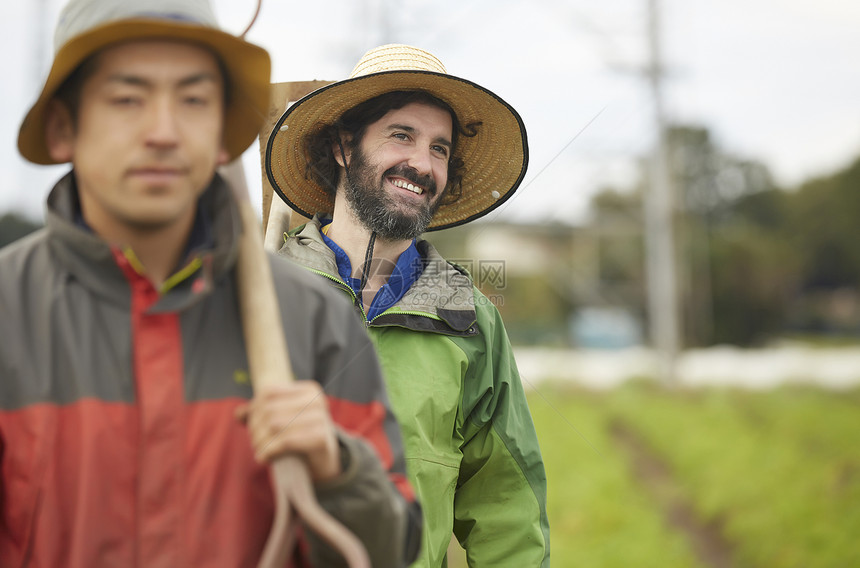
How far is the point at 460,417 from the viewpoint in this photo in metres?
2.26

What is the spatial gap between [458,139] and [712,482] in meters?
6.75

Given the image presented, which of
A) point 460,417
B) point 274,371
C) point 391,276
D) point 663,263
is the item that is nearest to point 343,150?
point 391,276

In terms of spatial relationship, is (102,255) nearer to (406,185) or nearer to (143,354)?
(143,354)


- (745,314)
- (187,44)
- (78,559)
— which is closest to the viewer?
(78,559)

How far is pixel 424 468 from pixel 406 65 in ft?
3.72

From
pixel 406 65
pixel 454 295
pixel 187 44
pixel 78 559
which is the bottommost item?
pixel 78 559

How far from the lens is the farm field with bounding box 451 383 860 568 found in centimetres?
697

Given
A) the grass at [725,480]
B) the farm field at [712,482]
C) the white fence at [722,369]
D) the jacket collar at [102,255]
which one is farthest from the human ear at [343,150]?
the white fence at [722,369]

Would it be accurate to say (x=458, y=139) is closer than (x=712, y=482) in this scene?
Yes

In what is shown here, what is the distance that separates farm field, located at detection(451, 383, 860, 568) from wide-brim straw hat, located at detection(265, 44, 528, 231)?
483 cm

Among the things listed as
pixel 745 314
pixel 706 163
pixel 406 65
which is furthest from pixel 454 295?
pixel 706 163

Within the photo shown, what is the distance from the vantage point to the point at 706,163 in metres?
27.3

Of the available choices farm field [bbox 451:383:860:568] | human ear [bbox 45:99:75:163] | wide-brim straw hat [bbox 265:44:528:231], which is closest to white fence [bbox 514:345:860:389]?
farm field [bbox 451:383:860:568]

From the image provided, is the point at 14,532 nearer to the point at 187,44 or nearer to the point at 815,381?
the point at 187,44
